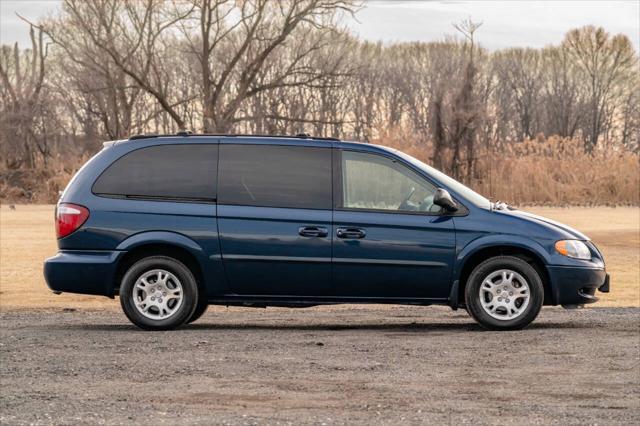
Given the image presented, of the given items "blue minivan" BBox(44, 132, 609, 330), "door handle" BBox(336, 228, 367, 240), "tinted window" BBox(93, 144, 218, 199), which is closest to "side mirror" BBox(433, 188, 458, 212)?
"blue minivan" BBox(44, 132, 609, 330)

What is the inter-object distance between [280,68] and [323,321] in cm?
5359

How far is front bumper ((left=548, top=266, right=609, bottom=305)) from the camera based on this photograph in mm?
11297

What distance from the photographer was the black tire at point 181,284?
11.2 metres

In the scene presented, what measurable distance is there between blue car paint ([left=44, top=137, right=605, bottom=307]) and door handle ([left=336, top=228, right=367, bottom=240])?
0.12 ft

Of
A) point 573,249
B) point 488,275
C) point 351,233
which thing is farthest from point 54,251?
point 573,249

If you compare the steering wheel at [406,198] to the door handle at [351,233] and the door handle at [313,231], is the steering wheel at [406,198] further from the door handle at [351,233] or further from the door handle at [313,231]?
the door handle at [313,231]

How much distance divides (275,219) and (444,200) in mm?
1529

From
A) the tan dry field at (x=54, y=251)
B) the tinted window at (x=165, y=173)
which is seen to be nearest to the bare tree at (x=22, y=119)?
the tan dry field at (x=54, y=251)

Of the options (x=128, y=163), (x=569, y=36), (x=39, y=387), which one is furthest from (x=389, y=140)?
(x=569, y=36)

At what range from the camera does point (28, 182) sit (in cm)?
6006

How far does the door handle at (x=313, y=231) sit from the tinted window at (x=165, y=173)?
890 mm

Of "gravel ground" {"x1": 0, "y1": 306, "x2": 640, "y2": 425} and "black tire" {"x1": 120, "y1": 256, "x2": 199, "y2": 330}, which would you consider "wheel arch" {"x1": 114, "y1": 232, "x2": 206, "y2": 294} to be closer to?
"black tire" {"x1": 120, "y1": 256, "x2": 199, "y2": 330}

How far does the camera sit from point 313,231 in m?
11.2

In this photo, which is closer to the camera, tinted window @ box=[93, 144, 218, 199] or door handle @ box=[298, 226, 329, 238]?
door handle @ box=[298, 226, 329, 238]
